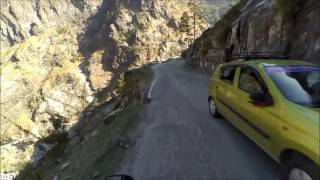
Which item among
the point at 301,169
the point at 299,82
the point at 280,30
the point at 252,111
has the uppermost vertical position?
the point at 280,30

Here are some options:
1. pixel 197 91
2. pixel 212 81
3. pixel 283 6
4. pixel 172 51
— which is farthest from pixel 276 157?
pixel 172 51

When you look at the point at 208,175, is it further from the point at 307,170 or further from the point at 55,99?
the point at 55,99

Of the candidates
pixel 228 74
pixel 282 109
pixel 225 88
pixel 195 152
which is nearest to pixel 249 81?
pixel 225 88

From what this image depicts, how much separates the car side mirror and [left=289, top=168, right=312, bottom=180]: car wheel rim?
1.21m

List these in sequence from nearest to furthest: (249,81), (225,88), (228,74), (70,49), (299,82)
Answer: (299,82) → (249,81) → (225,88) → (228,74) → (70,49)

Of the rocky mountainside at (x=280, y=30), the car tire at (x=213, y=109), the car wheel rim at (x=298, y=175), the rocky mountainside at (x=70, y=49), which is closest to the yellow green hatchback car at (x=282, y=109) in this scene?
the car wheel rim at (x=298, y=175)

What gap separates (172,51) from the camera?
379 feet

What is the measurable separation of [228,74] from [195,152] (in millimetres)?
2032

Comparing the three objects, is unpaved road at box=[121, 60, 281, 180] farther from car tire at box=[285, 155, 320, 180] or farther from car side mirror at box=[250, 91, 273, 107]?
car side mirror at box=[250, 91, 273, 107]

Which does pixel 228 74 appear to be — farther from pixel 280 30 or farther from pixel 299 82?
pixel 280 30

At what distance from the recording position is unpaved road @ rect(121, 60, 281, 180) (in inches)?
278

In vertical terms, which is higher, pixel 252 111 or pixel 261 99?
pixel 261 99

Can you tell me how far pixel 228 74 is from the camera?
8883 millimetres

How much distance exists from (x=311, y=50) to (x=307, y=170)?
8190 millimetres
